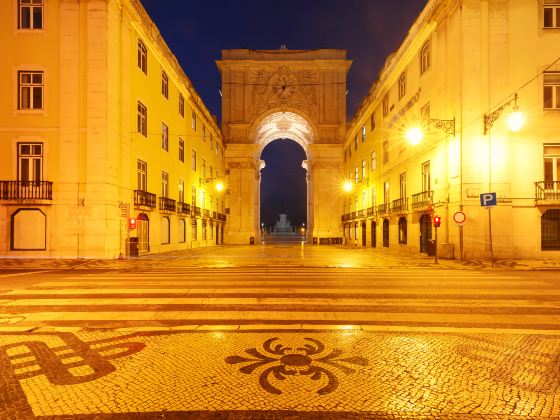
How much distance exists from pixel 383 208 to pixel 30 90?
2711 cm

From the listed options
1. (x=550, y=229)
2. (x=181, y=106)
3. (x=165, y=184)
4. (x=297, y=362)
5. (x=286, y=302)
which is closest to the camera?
(x=297, y=362)

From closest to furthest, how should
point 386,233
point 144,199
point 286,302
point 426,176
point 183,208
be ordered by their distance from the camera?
point 286,302, point 144,199, point 426,176, point 183,208, point 386,233

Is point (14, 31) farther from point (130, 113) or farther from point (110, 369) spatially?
point (110, 369)

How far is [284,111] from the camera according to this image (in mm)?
48562

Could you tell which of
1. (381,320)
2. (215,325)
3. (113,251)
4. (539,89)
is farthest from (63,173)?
(539,89)

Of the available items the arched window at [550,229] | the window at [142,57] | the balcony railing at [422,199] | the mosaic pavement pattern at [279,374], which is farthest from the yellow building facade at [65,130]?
the arched window at [550,229]

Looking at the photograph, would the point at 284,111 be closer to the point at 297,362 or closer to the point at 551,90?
the point at 551,90

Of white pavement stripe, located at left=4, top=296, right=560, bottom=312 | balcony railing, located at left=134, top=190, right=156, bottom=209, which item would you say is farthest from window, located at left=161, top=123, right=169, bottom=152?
white pavement stripe, located at left=4, top=296, right=560, bottom=312

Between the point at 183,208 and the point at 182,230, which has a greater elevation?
the point at 183,208

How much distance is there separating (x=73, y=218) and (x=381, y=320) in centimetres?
1836

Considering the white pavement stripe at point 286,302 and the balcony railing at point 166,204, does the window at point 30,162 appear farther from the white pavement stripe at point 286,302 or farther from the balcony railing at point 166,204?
the white pavement stripe at point 286,302

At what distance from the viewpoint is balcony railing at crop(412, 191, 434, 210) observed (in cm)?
2221

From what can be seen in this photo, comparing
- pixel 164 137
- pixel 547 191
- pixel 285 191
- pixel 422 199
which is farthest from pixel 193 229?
pixel 285 191

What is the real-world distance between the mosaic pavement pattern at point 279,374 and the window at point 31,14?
70.1 ft
